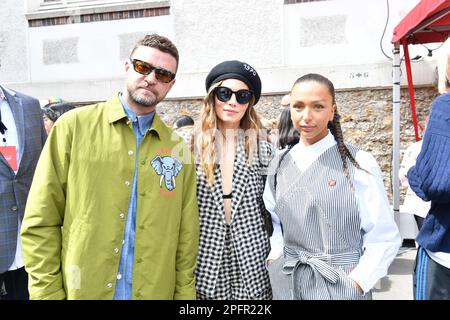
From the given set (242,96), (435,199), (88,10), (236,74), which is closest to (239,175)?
(242,96)

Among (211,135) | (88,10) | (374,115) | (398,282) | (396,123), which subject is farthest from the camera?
(88,10)

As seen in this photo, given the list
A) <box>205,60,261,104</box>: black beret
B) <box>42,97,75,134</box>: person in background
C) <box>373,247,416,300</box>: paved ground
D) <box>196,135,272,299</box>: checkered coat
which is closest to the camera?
<box>196,135,272,299</box>: checkered coat

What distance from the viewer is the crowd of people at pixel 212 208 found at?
61.8 inches

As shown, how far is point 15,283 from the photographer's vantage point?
2.21 m

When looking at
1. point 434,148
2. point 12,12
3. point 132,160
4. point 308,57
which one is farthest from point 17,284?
point 12,12

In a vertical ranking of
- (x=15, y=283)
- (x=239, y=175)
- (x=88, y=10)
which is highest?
(x=88, y=10)

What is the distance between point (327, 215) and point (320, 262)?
0.19 metres

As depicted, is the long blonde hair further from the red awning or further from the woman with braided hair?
the red awning

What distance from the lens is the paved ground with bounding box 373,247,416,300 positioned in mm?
3494

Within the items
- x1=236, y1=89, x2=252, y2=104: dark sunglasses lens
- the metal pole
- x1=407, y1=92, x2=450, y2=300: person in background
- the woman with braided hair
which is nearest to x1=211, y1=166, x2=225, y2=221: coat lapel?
the woman with braided hair

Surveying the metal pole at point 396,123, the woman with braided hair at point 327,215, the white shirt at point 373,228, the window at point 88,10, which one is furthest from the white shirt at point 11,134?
the window at point 88,10

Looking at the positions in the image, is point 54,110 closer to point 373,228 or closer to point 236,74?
point 236,74

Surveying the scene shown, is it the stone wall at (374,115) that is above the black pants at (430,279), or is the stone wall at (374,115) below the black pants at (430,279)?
above

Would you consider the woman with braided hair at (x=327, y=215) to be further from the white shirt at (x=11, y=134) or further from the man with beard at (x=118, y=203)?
the white shirt at (x=11, y=134)
